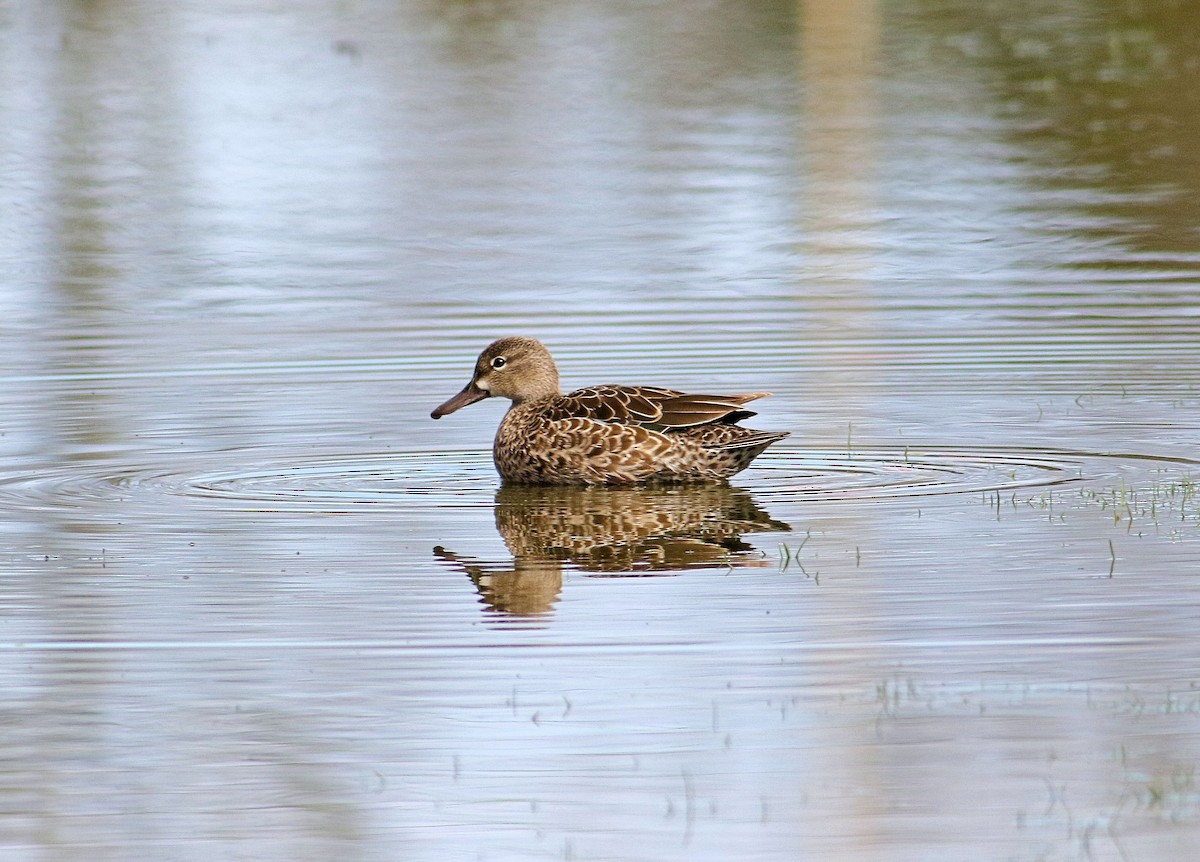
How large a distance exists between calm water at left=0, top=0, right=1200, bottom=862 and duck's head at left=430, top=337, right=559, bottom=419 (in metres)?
0.38

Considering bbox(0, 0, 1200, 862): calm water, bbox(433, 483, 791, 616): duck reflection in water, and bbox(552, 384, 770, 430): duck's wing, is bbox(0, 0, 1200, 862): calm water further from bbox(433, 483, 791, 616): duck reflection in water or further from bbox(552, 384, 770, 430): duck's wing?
bbox(552, 384, 770, 430): duck's wing

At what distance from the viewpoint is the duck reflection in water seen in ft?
29.7

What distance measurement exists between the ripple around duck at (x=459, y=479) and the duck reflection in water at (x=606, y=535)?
0.25 m

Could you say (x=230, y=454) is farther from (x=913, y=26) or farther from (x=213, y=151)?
(x=913, y=26)

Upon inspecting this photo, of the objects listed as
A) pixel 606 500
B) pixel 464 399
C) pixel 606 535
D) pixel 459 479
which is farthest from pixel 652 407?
pixel 606 535

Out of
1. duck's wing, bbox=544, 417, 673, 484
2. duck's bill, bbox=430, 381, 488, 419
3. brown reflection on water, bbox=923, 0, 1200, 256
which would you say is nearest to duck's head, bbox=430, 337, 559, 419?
duck's bill, bbox=430, 381, 488, 419

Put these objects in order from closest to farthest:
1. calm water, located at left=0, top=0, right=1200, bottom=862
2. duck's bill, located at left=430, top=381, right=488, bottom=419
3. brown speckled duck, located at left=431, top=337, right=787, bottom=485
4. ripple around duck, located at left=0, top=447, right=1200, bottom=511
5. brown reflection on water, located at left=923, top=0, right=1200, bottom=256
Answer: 1. calm water, located at left=0, top=0, right=1200, bottom=862
2. ripple around duck, located at left=0, top=447, right=1200, bottom=511
3. brown speckled duck, located at left=431, top=337, right=787, bottom=485
4. duck's bill, located at left=430, top=381, right=488, bottom=419
5. brown reflection on water, located at left=923, top=0, right=1200, bottom=256

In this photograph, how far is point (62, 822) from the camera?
247 inches

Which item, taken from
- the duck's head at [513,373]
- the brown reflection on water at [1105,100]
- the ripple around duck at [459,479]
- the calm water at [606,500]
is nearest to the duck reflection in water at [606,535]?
the calm water at [606,500]

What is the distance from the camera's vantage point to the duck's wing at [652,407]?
11227 mm

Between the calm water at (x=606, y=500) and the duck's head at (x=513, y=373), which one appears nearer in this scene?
the calm water at (x=606, y=500)

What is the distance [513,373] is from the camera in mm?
12156

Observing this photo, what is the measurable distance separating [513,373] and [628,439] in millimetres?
1106

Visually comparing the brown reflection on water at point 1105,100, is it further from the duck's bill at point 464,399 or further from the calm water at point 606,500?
the duck's bill at point 464,399
